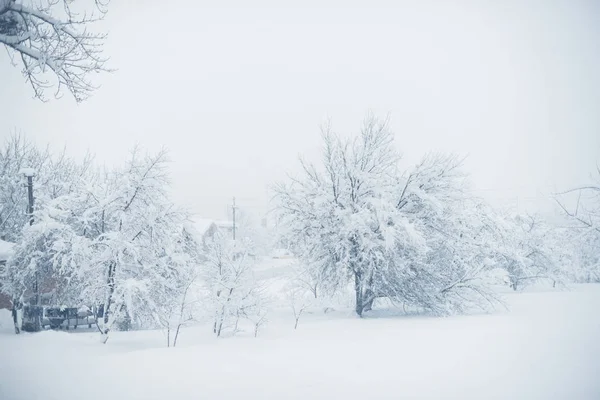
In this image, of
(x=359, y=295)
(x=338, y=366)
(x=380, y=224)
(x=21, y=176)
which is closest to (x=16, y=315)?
(x=21, y=176)

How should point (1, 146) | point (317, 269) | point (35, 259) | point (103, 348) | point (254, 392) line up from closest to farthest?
point (254, 392), point (103, 348), point (35, 259), point (317, 269), point (1, 146)

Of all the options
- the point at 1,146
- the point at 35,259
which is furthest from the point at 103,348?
the point at 1,146

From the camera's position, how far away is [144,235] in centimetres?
1005

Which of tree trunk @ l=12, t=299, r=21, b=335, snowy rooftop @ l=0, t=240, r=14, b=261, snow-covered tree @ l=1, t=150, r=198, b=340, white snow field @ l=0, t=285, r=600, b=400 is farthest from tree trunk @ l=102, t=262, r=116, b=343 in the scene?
snowy rooftop @ l=0, t=240, r=14, b=261

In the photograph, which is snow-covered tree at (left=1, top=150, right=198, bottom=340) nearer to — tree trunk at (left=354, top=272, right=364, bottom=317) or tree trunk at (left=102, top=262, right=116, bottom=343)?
tree trunk at (left=102, top=262, right=116, bottom=343)

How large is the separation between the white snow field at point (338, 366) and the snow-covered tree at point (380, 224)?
12.1 feet

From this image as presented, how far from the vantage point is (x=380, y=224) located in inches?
472

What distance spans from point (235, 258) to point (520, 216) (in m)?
23.0

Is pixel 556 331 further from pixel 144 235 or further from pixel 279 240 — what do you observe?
pixel 144 235

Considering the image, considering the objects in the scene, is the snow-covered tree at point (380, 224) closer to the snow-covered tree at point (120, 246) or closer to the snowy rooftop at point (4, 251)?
the snow-covered tree at point (120, 246)

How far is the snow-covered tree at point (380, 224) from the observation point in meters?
12.5

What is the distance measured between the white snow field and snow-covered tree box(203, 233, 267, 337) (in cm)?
206

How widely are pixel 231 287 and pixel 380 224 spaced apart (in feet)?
18.5

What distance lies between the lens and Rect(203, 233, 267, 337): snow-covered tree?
Result: 10562mm
